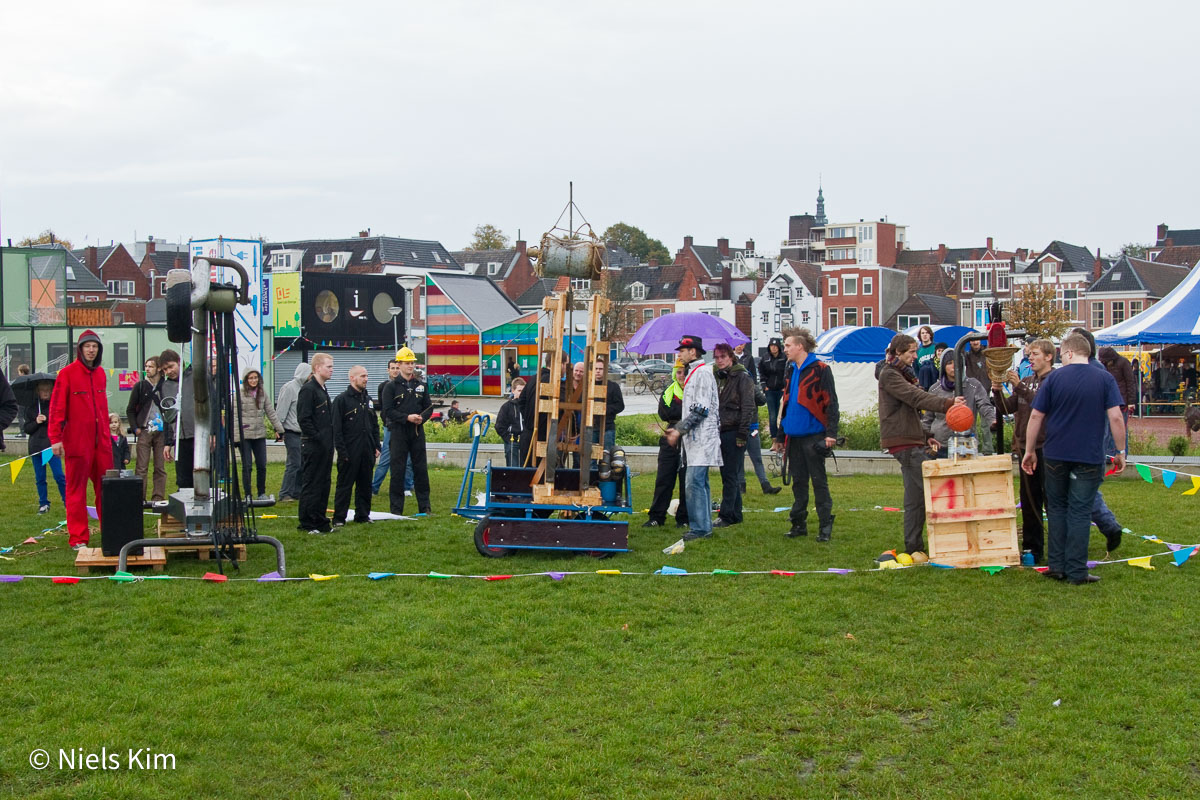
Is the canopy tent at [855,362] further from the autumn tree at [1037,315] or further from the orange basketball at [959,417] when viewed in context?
the autumn tree at [1037,315]

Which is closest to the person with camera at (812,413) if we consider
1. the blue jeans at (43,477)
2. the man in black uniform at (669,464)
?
the man in black uniform at (669,464)

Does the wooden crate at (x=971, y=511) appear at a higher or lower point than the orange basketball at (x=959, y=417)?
lower

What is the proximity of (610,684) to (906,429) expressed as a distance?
407 cm

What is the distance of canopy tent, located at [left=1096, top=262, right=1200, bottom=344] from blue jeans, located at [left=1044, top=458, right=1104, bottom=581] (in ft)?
56.4

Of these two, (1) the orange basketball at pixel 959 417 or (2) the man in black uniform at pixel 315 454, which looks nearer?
(1) the orange basketball at pixel 959 417

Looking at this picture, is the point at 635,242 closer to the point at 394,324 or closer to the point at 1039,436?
the point at 394,324

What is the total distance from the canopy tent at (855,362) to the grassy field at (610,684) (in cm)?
1611

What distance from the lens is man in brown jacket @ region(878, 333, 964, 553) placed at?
28.3ft

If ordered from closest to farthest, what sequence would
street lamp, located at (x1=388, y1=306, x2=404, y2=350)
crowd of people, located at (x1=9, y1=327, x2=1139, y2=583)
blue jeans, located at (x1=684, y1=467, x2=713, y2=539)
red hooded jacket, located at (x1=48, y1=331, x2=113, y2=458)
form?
crowd of people, located at (x1=9, y1=327, x2=1139, y2=583)
red hooded jacket, located at (x1=48, y1=331, x2=113, y2=458)
blue jeans, located at (x1=684, y1=467, x2=713, y2=539)
street lamp, located at (x1=388, y1=306, x2=404, y2=350)

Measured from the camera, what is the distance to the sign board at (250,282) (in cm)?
1814

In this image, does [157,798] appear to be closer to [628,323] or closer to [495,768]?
[495,768]

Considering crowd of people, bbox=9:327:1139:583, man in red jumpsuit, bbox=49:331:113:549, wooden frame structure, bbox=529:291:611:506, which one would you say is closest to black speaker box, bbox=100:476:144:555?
crowd of people, bbox=9:327:1139:583

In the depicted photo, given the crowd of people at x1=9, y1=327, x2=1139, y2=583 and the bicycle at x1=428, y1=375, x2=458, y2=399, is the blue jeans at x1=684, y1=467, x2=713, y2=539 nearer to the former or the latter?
the crowd of people at x1=9, y1=327, x2=1139, y2=583

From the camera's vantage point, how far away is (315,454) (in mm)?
10672
